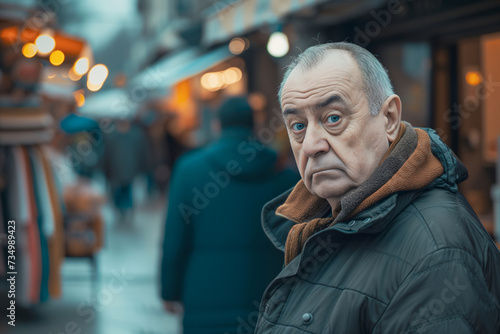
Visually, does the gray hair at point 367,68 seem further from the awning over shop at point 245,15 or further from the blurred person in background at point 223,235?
the awning over shop at point 245,15

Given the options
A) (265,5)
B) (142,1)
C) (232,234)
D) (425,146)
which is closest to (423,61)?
(265,5)

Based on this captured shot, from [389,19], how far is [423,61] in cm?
61

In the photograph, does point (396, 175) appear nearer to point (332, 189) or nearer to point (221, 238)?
point (332, 189)

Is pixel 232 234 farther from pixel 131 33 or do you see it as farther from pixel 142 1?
pixel 131 33

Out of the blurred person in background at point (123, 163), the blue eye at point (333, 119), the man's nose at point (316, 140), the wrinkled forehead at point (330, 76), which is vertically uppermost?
the wrinkled forehead at point (330, 76)

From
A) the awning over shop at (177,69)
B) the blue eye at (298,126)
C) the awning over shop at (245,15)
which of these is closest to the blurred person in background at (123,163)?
the awning over shop at (177,69)

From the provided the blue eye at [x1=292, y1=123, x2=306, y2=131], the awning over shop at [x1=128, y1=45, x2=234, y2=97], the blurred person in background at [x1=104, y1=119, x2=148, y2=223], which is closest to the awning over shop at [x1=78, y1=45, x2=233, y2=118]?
the awning over shop at [x1=128, y1=45, x2=234, y2=97]

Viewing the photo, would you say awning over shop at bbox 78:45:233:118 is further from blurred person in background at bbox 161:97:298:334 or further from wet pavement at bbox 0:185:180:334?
blurred person in background at bbox 161:97:298:334

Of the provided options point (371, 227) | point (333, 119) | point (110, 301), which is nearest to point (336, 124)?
point (333, 119)

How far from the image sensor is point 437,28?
5.67 meters

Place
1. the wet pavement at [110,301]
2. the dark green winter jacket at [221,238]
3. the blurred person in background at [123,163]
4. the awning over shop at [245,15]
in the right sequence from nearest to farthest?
the dark green winter jacket at [221,238], the wet pavement at [110,301], the awning over shop at [245,15], the blurred person in background at [123,163]

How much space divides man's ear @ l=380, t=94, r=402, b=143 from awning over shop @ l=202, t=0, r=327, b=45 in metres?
4.54

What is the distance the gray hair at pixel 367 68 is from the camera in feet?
5.37

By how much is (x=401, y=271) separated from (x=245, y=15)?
7250 millimetres
